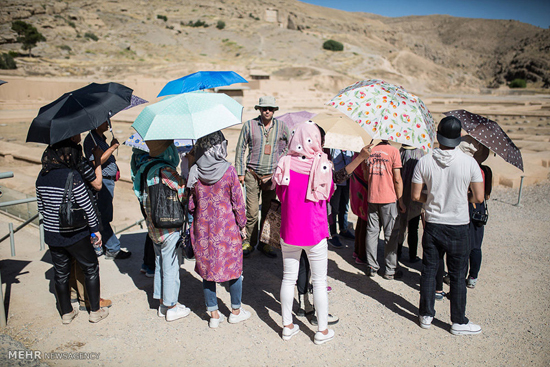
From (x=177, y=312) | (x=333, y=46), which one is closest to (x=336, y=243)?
(x=177, y=312)

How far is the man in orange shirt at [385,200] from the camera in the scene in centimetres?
423

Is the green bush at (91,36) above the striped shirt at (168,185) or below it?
above

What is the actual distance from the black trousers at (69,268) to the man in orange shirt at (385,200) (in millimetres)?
2965

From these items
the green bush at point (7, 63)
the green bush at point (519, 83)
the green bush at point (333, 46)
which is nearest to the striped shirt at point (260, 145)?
the green bush at point (7, 63)

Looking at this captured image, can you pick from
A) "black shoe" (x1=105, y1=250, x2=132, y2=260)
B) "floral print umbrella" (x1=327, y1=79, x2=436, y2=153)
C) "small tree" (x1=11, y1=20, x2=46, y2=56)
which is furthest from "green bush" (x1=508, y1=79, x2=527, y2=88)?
"black shoe" (x1=105, y1=250, x2=132, y2=260)

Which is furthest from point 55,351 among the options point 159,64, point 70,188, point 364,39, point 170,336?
point 364,39

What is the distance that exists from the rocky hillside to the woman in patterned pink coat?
3721 centimetres

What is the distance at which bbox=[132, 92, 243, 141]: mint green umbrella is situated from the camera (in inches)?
120

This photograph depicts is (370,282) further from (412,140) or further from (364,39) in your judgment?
(364,39)

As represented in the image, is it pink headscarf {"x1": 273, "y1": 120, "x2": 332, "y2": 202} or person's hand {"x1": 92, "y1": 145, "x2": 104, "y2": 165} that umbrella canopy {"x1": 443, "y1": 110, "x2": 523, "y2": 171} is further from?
person's hand {"x1": 92, "y1": 145, "x2": 104, "y2": 165}

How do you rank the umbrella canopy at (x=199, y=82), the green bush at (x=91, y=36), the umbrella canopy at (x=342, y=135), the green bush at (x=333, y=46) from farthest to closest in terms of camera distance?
the green bush at (x=333, y=46) < the green bush at (x=91, y=36) < the umbrella canopy at (x=199, y=82) < the umbrella canopy at (x=342, y=135)

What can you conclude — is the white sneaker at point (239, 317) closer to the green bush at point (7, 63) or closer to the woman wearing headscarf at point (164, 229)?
the woman wearing headscarf at point (164, 229)

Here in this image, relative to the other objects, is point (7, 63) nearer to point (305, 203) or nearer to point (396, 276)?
point (396, 276)

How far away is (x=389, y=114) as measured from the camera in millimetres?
3549
